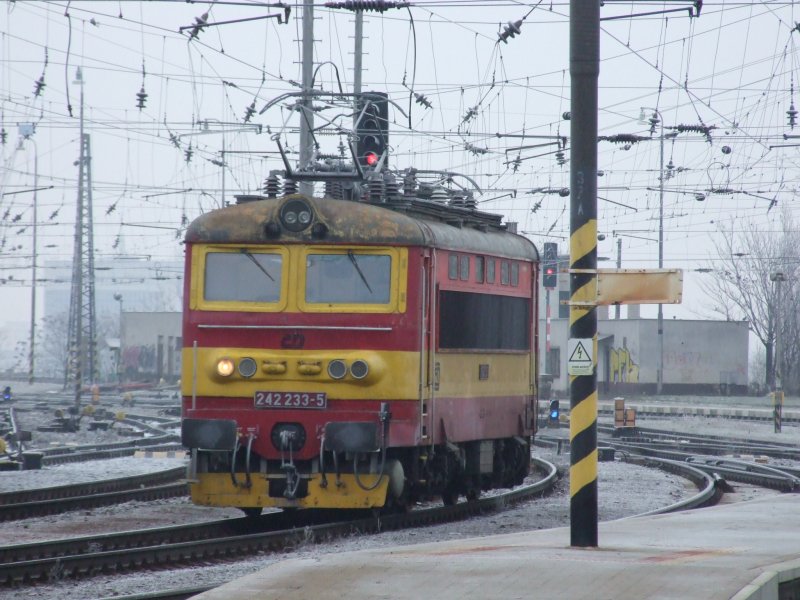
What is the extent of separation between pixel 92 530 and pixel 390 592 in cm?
734

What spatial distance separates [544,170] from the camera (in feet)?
145

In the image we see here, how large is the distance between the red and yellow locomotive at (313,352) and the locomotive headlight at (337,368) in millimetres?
13

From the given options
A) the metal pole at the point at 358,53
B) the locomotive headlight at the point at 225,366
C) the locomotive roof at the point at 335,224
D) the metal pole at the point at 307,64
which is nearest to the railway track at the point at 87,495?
the locomotive headlight at the point at 225,366

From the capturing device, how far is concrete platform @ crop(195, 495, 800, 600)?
27.0 ft

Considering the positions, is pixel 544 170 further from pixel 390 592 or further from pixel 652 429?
pixel 390 592

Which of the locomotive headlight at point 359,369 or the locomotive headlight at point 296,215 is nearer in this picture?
the locomotive headlight at point 359,369

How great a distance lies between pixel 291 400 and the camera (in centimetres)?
1430

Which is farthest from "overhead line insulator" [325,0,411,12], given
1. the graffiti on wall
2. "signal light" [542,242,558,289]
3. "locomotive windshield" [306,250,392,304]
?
the graffiti on wall

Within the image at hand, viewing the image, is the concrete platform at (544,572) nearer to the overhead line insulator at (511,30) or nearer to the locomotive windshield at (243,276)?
the locomotive windshield at (243,276)

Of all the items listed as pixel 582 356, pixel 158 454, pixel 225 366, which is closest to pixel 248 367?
pixel 225 366

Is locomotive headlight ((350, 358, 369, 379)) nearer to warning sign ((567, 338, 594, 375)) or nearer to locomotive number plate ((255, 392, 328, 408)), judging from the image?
locomotive number plate ((255, 392, 328, 408))

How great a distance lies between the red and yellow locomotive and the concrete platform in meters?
3.15

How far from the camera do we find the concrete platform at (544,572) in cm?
822

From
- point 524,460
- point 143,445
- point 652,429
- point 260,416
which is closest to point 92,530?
point 260,416
